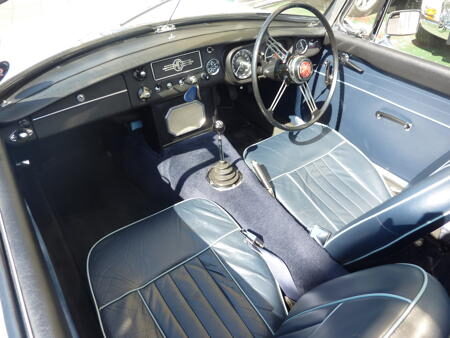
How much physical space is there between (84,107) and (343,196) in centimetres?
128

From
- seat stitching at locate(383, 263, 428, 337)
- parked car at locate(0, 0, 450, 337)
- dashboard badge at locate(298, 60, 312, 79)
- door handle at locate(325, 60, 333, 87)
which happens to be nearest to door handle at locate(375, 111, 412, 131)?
parked car at locate(0, 0, 450, 337)

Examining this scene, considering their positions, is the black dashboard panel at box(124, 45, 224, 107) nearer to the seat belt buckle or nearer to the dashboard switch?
the dashboard switch

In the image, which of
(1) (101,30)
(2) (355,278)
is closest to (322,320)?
(2) (355,278)

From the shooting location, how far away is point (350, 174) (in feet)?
5.69

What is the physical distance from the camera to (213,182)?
1704 mm

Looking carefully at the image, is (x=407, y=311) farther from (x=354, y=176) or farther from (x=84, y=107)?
(x=84, y=107)

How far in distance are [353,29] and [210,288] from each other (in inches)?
67.4

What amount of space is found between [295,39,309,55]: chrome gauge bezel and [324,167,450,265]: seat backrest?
1211 mm

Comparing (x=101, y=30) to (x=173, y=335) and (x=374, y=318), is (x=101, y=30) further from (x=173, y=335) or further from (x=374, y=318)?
(x=374, y=318)

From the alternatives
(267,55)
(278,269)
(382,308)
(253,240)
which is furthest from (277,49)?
(382,308)

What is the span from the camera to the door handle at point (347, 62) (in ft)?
6.25

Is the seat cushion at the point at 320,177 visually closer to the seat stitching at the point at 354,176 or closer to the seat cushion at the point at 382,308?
the seat stitching at the point at 354,176

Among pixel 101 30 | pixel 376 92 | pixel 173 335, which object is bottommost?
pixel 173 335

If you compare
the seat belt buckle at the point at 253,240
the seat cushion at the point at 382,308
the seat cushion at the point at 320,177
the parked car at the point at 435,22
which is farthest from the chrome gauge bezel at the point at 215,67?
the seat cushion at the point at 382,308
